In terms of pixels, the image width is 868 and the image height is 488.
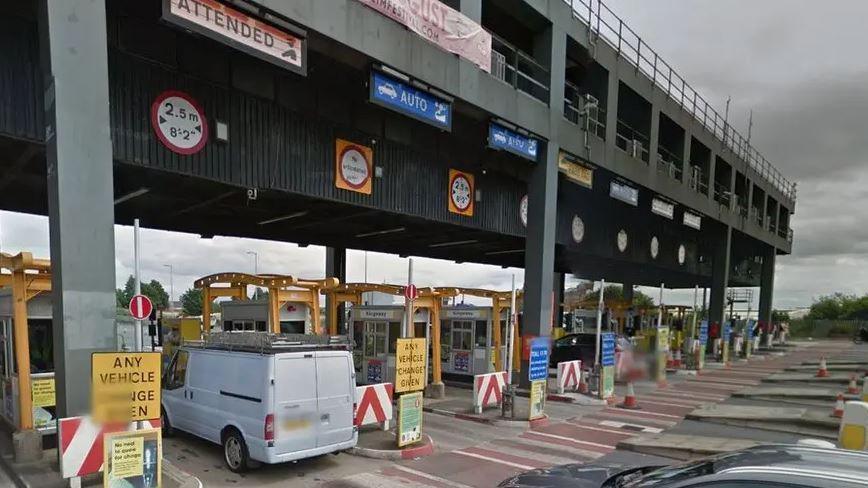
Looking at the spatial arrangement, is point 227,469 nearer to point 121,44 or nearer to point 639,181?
point 121,44

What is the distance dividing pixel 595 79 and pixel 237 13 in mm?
12039

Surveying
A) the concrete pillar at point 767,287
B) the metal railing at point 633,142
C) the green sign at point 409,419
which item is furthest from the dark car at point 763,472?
the concrete pillar at point 767,287

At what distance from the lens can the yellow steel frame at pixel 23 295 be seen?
298 inches

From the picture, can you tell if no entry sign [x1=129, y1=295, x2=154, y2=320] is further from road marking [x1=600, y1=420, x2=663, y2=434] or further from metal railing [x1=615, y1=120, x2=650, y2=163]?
metal railing [x1=615, y1=120, x2=650, y2=163]

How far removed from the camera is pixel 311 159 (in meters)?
10.1

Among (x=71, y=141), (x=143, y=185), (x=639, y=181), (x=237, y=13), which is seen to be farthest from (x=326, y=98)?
(x=639, y=181)

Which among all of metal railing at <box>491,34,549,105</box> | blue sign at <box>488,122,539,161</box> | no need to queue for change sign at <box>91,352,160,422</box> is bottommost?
no need to queue for change sign at <box>91,352,160,422</box>

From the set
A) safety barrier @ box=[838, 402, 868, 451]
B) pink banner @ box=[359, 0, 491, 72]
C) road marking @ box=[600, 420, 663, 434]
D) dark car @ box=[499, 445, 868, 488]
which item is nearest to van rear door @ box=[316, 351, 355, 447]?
dark car @ box=[499, 445, 868, 488]

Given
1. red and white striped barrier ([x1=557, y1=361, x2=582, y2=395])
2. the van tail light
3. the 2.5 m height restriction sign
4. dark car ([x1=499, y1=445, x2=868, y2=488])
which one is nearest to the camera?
dark car ([x1=499, y1=445, x2=868, y2=488])

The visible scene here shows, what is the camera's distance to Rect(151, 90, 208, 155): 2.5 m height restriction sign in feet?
26.4

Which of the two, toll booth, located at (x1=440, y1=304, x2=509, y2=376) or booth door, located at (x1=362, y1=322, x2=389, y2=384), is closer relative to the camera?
booth door, located at (x1=362, y1=322, x2=389, y2=384)

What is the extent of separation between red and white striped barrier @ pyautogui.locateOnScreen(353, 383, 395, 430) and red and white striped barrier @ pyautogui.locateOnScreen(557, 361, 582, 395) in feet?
20.3

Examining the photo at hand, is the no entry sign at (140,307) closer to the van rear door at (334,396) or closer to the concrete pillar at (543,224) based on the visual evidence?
the van rear door at (334,396)

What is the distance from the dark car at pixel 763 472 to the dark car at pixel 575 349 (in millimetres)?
16304
